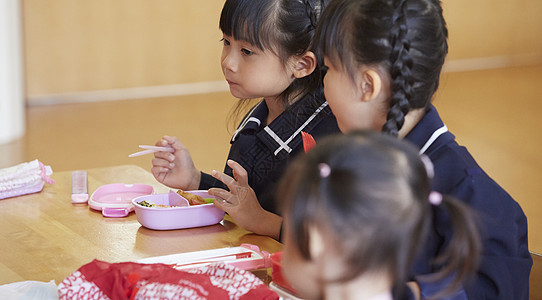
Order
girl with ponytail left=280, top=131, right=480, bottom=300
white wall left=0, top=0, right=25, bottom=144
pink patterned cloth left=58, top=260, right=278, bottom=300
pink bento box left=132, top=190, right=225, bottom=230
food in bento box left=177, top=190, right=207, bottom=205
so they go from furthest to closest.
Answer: white wall left=0, top=0, right=25, bottom=144 → food in bento box left=177, top=190, right=207, bottom=205 → pink bento box left=132, top=190, right=225, bottom=230 → pink patterned cloth left=58, top=260, right=278, bottom=300 → girl with ponytail left=280, top=131, right=480, bottom=300

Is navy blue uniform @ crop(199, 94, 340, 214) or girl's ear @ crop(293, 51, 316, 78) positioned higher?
girl's ear @ crop(293, 51, 316, 78)

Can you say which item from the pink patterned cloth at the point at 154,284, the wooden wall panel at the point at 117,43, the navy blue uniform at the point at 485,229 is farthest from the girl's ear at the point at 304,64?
the wooden wall panel at the point at 117,43

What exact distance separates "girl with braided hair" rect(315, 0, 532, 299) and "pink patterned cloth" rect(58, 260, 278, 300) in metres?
0.24

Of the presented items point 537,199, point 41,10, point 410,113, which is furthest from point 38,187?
point 41,10

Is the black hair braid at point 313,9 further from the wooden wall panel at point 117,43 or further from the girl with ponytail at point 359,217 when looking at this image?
the wooden wall panel at point 117,43

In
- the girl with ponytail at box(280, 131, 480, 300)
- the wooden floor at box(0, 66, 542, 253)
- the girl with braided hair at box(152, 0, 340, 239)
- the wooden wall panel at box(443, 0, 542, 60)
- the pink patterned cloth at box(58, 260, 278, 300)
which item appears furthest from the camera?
the wooden wall panel at box(443, 0, 542, 60)

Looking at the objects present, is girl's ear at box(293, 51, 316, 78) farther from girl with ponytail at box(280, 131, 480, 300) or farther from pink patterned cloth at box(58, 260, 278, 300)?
girl with ponytail at box(280, 131, 480, 300)

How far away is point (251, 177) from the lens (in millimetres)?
1642

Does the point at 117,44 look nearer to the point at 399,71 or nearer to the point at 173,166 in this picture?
the point at 173,166

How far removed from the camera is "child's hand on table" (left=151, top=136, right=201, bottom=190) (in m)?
1.57

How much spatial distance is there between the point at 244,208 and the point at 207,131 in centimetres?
303

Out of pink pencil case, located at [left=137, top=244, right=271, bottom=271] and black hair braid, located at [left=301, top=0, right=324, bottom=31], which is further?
black hair braid, located at [left=301, top=0, right=324, bottom=31]

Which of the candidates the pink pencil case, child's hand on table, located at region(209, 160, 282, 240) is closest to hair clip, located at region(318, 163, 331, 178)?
the pink pencil case

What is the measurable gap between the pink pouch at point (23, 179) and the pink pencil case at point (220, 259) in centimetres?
49
